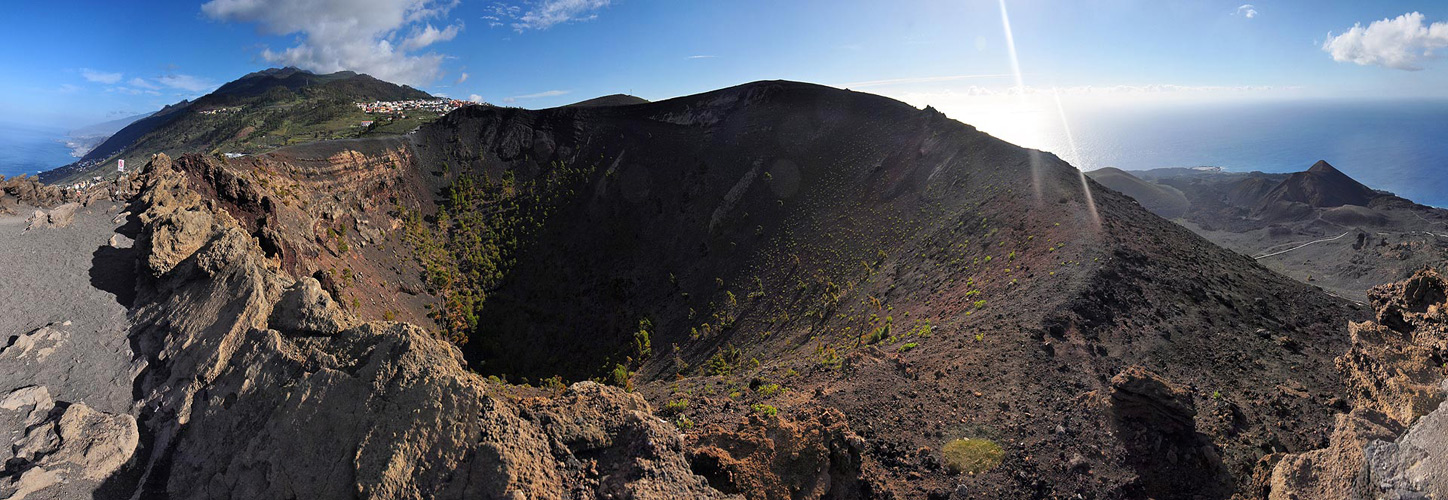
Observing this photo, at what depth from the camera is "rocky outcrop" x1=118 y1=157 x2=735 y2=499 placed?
7895 mm

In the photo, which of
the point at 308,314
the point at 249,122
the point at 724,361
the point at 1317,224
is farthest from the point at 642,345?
the point at 249,122

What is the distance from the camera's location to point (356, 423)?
337 inches

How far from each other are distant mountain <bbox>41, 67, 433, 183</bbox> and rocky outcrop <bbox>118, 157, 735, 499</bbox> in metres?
68.4

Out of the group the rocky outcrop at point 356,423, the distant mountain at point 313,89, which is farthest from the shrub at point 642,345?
the distant mountain at point 313,89

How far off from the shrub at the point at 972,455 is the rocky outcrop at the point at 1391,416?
545 centimetres

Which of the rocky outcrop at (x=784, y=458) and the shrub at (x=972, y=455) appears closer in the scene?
the rocky outcrop at (x=784, y=458)

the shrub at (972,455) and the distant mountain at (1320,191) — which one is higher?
the distant mountain at (1320,191)

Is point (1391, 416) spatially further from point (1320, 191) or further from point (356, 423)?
point (1320, 191)

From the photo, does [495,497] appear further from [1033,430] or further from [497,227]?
[497,227]

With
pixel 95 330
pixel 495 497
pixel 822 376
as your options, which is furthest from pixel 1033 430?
pixel 95 330

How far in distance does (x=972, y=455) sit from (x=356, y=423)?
576 inches

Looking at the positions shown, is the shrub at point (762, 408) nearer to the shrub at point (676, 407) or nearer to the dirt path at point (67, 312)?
the shrub at point (676, 407)

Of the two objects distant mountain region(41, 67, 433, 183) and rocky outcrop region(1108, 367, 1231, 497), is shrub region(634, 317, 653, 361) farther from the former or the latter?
distant mountain region(41, 67, 433, 183)

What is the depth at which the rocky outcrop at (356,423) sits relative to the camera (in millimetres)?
7895
